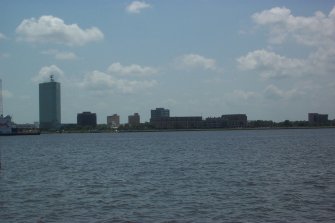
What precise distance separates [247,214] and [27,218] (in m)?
11.7

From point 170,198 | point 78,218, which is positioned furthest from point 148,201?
point 78,218

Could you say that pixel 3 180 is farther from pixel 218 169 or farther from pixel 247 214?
pixel 247 214

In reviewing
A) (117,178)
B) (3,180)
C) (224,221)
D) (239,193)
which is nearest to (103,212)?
(224,221)

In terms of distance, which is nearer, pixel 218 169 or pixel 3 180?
pixel 3 180

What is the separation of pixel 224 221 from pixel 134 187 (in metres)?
14.7

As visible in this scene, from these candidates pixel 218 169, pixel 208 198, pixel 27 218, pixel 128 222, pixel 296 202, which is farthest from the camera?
pixel 218 169

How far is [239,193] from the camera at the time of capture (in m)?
35.6

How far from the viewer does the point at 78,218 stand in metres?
27.8

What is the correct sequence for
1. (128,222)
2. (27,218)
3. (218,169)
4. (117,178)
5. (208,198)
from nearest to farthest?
(128,222), (27,218), (208,198), (117,178), (218,169)

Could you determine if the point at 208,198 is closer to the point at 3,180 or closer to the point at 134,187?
the point at 134,187

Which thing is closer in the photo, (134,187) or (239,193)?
(239,193)

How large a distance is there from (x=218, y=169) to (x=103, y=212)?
26387mm

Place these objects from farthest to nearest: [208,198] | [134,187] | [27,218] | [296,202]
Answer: [134,187], [208,198], [296,202], [27,218]

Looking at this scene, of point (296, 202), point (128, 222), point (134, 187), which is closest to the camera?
point (128, 222)
